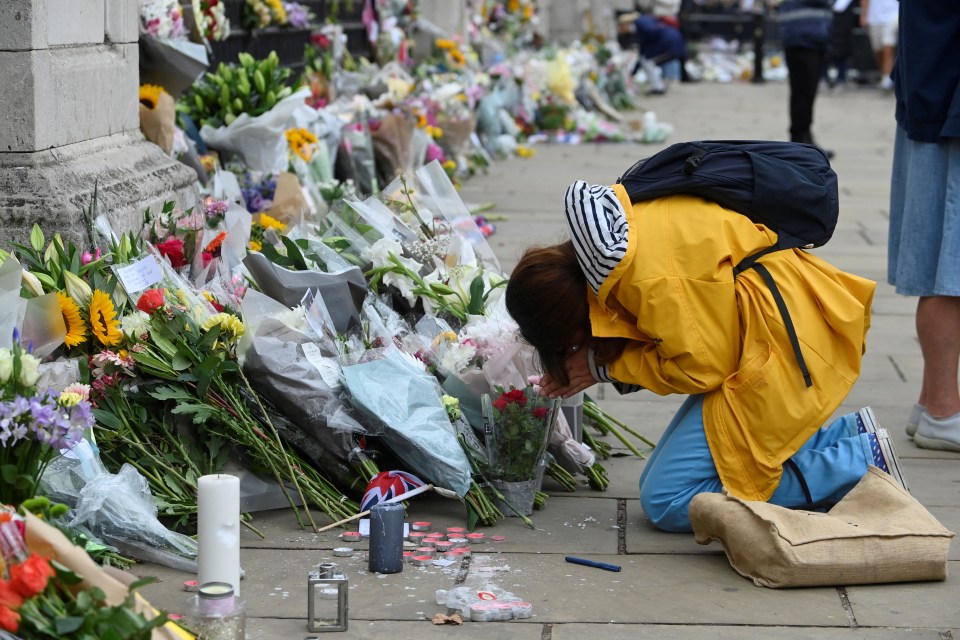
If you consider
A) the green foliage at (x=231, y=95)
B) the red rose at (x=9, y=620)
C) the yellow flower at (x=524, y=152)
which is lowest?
the yellow flower at (x=524, y=152)

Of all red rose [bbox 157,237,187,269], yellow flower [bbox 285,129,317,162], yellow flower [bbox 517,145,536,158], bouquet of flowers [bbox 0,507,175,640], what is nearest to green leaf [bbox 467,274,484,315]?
red rose [bbox 157,237,187,269]

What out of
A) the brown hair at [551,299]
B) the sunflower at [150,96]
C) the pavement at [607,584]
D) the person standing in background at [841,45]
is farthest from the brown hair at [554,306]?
the person standing in background at [841,45]

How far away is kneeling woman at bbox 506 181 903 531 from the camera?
3221mm

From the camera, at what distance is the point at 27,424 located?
2.64 meters

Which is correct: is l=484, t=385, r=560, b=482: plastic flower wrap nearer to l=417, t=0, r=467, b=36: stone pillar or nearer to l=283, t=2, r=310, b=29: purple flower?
l=283, t=2, r=310, b=29: purple flower

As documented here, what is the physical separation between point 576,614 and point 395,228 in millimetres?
1757

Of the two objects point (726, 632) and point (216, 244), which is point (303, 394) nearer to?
point (216, 244)

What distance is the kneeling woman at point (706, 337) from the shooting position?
322 cm

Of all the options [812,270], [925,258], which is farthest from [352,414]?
[925,258]

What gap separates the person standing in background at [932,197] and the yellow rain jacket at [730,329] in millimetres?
883

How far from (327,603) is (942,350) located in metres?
2.26

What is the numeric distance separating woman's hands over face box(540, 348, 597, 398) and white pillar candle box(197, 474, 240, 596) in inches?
38.5

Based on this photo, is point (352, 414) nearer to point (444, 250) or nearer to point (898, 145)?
point (444, 250)

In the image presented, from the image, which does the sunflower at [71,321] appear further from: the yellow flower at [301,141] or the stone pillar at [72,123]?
the yellow flower at [301,141]
